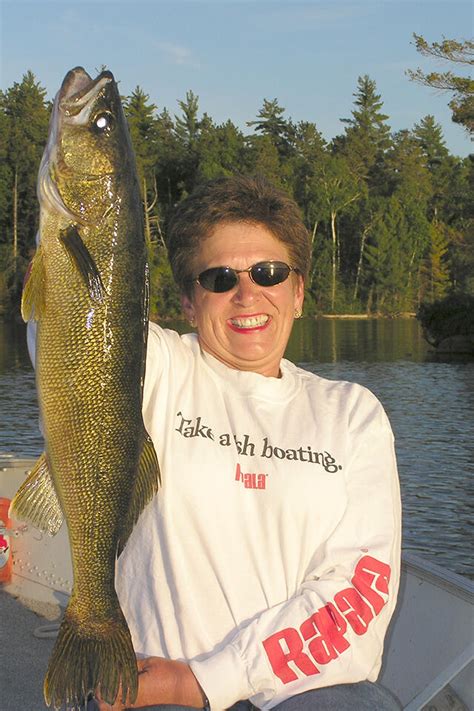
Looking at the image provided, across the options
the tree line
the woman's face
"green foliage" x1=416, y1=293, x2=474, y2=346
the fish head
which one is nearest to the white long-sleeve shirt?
the woman's face

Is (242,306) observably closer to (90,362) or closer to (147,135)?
(90,362)

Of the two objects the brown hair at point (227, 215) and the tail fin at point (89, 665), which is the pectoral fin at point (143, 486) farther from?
the brown hair at point (227, 215)

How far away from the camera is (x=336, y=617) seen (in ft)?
8.22

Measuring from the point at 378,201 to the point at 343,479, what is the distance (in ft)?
233

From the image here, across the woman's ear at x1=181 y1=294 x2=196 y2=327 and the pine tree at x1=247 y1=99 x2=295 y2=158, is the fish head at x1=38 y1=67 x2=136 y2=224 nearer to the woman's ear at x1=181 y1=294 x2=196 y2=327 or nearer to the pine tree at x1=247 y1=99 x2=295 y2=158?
the woman's ear at x1=181 y1=294 x2=196 y2=327

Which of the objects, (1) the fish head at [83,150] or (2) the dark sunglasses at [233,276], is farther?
(2) the dark sunglasses at [233,276]

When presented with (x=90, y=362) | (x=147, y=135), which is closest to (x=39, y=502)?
(x=90, y=362)

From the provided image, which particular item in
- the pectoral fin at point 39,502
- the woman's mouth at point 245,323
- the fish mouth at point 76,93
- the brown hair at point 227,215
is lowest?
the pectoral fin at point 39,502

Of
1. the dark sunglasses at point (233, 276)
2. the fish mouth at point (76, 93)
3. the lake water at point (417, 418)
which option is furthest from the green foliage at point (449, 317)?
the fish mouth at point (76, 93)

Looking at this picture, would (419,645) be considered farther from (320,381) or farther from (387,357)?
(387,357)

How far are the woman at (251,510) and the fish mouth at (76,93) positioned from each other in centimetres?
62

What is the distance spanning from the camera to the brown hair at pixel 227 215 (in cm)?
283

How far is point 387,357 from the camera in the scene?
31.7 meters

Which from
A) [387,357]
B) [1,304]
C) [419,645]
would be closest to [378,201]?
[1,304]
